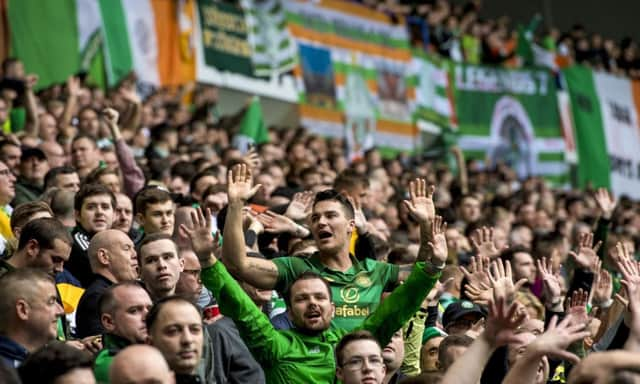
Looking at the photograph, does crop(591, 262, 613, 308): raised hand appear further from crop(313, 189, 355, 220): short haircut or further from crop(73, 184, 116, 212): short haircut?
crop(73, 184, 116, 212): short haircut

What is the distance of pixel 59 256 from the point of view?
6.53 m

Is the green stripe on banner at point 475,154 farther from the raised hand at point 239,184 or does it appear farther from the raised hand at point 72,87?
the raised hand at point 239,184

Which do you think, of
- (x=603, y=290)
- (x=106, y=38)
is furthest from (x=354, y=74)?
(x=603, y=290)

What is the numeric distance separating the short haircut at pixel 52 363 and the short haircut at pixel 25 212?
2.76m

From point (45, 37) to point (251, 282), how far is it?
25.6 ft

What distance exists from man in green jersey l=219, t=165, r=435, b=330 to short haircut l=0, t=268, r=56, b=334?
1.32 meters

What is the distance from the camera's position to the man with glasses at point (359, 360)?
5738 mm

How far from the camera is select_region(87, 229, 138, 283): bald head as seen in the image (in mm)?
6719

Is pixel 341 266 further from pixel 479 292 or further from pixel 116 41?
pixel 116 41

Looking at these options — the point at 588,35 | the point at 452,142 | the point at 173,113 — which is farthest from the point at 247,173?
the point at 588,35

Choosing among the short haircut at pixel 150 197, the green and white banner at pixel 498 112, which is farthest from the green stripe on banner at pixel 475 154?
the short haircut at pixel 150 197

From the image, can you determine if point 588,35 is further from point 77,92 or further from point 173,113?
point 77,92

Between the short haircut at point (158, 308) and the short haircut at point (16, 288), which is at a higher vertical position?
the short haircut at point (16, 288)

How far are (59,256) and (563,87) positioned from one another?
15307mm
